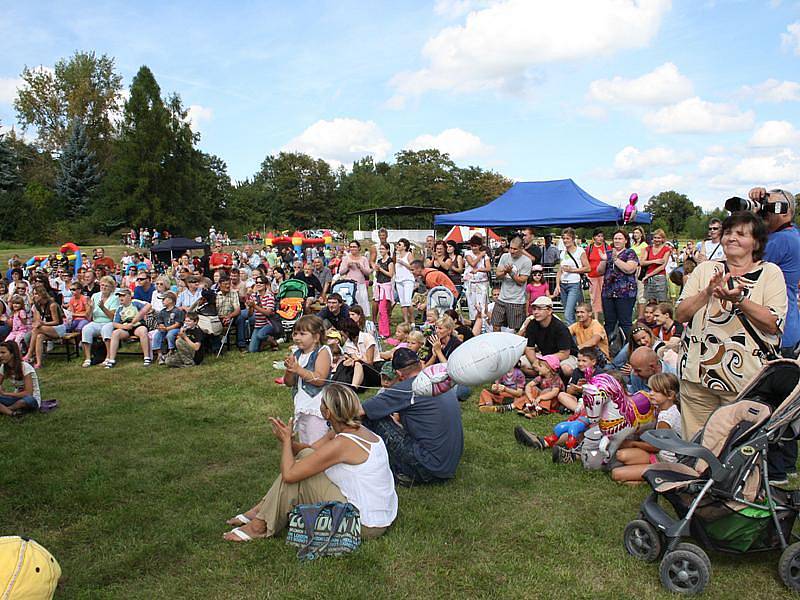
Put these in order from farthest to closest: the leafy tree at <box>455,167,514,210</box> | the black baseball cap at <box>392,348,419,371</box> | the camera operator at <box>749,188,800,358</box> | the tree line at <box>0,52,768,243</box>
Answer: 1. the leafy tree at <box>455,167,514,210</box>
2. the tree line at <box>0,52,768,243</box>
3. the black baseball cap at <box>392,348,419,371</box>
4. the camera operator at <box>749,188,800,358</box>

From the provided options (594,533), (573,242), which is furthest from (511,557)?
(573,242)

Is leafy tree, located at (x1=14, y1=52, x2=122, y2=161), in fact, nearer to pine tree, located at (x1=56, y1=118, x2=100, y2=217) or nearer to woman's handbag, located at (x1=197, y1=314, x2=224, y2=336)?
pine tree, located at (x1=56, y1=118, x2=100, y2=217)

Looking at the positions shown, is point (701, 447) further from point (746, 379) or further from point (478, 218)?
point (478, 218)

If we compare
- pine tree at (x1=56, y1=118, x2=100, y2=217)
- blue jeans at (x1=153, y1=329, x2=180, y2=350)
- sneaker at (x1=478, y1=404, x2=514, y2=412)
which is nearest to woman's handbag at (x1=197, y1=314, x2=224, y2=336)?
blue jeans at (x1=153, y1=329, x2=180, y2=350)

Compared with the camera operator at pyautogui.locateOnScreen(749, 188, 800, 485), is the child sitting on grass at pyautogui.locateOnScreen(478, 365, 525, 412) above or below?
below

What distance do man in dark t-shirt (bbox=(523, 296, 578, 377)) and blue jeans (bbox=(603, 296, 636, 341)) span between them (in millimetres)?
1694

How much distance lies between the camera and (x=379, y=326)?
10.8 m

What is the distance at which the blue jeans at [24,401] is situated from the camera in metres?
6.29

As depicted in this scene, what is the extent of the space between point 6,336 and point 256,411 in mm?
5552

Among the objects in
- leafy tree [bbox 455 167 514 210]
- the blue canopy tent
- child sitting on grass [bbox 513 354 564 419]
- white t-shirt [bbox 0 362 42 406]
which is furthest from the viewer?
leafy tree [bbox 455 167 514 210]

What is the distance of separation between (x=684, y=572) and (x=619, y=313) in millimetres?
5687

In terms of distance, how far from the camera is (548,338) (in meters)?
6.70

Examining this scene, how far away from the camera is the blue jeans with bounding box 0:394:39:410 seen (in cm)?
629

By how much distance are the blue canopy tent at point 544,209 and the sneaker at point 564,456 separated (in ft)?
29.4
